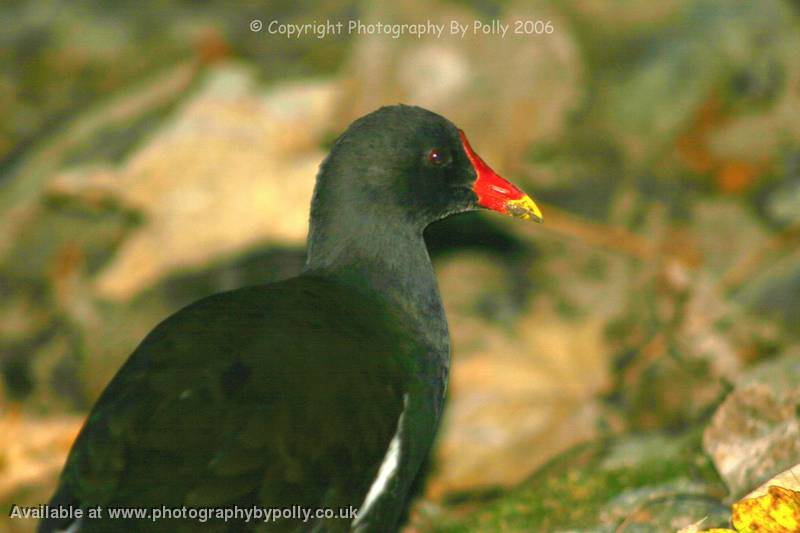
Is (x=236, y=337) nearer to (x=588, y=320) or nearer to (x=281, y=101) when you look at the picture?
(x=588, y=320)

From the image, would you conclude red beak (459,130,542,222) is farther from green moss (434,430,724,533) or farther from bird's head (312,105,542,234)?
green moss (434,430,724,533)

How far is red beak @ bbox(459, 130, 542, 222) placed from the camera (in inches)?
221

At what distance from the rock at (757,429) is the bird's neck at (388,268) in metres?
1.47

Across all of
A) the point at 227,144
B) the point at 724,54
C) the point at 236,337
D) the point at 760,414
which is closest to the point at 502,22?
the point at 724,54

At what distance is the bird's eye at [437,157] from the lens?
5.45 meters

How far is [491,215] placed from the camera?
29.8ft

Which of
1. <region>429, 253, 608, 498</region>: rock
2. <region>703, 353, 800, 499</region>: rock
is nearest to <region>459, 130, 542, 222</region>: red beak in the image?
<region>703, 353, 800, 499</region>: rock

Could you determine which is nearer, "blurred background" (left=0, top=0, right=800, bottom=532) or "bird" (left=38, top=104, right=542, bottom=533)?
"bird" (left=38, top=104, right=542, bottom=533)

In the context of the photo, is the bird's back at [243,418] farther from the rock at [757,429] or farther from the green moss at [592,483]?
the rock at [757,429]

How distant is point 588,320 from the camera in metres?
8.62

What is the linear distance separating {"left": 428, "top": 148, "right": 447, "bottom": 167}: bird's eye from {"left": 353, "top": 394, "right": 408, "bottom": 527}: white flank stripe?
4.59 feet

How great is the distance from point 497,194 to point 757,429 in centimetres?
166

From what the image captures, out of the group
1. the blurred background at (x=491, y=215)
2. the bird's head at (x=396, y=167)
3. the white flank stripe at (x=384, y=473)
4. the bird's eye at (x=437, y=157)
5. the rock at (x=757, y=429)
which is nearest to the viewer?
the white flank stripe at (x=384, y=473)

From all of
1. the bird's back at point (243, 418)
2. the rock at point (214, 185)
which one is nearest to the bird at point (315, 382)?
the bird's back at point (243, 418)
